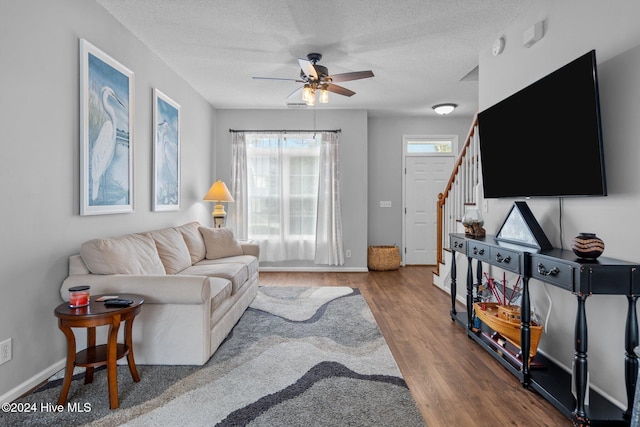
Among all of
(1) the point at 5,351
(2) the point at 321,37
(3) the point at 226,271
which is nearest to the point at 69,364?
(1) the point at 5,351

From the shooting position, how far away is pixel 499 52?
3164 mm

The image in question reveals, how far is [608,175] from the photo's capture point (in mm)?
2016

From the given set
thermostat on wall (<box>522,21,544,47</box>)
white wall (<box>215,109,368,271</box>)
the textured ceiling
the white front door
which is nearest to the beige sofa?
the textured ceiling

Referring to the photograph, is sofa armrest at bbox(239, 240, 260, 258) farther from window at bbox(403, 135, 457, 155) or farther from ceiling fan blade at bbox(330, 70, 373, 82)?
window at bbox(403, 135, 457, 155)

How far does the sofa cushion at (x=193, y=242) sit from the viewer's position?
396cm

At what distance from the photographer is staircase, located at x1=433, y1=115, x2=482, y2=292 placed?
3.85 meters

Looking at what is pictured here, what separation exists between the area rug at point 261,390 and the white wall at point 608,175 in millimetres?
1113

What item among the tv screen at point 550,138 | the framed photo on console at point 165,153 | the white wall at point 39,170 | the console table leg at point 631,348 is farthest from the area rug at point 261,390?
the framed photo on console at point 165,153

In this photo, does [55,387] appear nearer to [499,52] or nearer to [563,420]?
[563,420]

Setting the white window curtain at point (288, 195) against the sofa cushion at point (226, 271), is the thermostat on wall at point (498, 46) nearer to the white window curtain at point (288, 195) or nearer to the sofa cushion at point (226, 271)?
the white window curtain at point (288, 195)

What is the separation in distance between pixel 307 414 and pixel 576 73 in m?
2.45

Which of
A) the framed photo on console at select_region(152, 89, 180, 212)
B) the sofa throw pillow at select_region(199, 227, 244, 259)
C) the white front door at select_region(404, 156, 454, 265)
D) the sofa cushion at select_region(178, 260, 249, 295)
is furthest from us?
the white front door at select_region(404, 156, 454, 265)

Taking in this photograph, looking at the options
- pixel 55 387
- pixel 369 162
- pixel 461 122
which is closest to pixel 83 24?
pixel 55 387

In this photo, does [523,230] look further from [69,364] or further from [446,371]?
[69,364]
